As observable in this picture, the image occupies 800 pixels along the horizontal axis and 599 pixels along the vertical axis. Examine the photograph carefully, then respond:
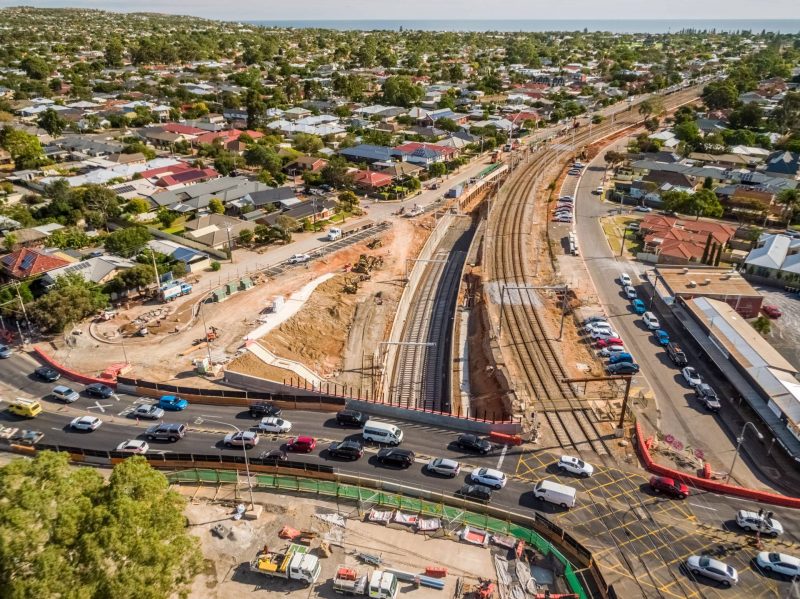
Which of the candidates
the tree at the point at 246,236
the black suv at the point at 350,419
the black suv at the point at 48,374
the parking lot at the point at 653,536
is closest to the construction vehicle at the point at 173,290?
the tree at the point at 246,236

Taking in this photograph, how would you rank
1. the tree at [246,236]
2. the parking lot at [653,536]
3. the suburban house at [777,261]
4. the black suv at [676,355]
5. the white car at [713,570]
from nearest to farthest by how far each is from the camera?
1. the white car at [713,570]
2. the parking lot at [653,536]
3. the black suv at [676,355]
4. the suburban house at [777,261]
5. the tree at [246,236]

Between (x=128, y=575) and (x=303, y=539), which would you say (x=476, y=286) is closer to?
(x=303, y=539)

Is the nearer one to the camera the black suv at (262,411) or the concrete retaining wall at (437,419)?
the concrete retaining wall at (437,419)

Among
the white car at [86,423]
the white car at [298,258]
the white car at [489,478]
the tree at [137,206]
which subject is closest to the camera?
the white car at [489,478]

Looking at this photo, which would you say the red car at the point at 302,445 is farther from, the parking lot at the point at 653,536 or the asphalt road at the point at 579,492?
the parking lot at the point at 653,536

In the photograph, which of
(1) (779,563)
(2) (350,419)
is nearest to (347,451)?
(2) (350,419)

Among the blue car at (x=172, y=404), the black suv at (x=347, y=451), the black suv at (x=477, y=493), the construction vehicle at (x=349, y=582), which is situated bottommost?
the blue car at (x=172, y=404)

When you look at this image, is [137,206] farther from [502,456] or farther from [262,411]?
[502,456]
